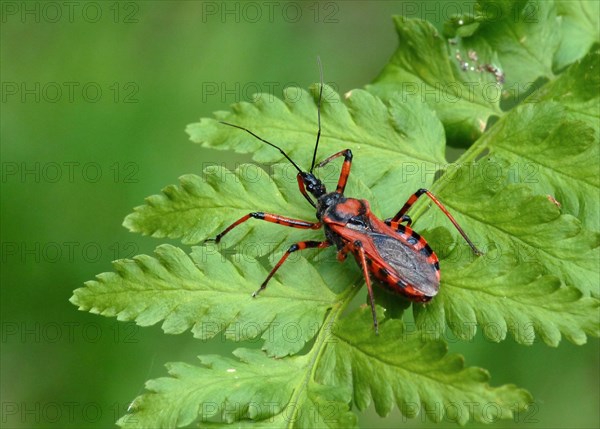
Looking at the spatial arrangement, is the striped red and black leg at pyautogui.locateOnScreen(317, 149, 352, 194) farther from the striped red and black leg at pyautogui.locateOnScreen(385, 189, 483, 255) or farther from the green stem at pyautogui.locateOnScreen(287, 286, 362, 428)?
the green stem at pyautogui.locateOnScreen(287, 286, 362, 428)

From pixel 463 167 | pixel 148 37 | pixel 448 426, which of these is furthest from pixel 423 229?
pixel 148 37

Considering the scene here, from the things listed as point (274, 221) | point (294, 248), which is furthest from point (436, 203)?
point (274, 221)

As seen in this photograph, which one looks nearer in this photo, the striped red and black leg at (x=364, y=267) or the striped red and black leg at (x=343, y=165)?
the striped red and black leg at (x=364, y=267)

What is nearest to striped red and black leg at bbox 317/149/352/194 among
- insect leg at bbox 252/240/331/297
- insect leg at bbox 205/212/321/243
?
insect leg at bbox 205/212/321/243

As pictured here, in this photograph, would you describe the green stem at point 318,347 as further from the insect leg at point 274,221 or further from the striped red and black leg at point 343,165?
the striped red and black leg at point 343,165

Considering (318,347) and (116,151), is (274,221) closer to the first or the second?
(318,347)

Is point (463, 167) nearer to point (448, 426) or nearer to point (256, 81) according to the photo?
point (448, 426)

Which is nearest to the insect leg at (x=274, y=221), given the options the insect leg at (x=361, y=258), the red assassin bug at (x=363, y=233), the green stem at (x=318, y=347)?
the red assassin bug at (x=363, y=233)
